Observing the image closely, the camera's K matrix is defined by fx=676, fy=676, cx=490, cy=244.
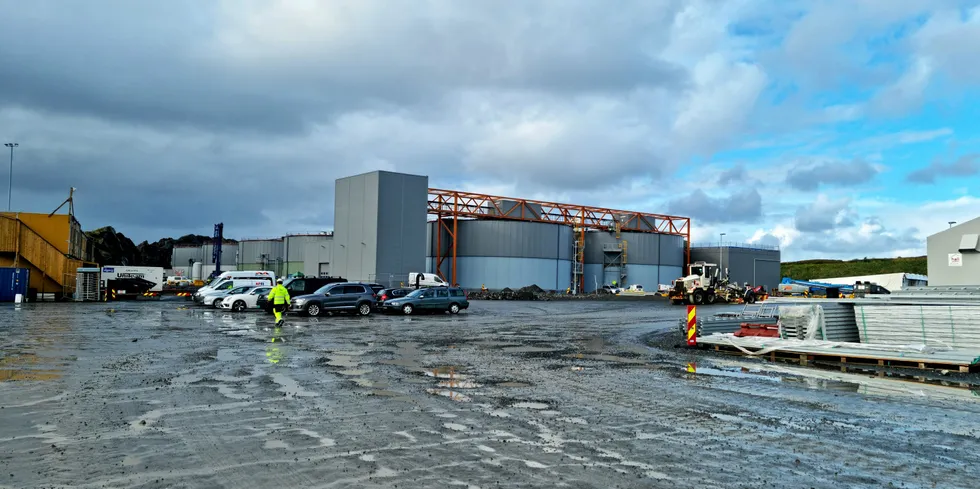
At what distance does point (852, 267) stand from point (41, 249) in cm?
11001

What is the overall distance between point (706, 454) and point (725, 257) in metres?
81.9

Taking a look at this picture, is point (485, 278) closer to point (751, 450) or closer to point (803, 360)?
point (803, 360)

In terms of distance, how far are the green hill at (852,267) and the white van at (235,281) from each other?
8770 cm

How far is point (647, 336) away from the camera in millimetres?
22766


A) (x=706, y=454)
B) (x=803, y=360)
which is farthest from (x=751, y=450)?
(x=803, y=360)

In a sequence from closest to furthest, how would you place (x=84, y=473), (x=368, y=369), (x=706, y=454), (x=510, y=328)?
(x=84, y=473) < (x=706, y=454) < (x=368, y=369) < (x=510, y=328)

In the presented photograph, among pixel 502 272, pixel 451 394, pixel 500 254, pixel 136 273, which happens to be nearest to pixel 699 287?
pixel 502 272

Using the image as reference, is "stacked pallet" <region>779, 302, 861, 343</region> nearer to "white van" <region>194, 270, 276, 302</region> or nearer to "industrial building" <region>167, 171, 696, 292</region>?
"white van" <region>194, 270, 276, 302</region>

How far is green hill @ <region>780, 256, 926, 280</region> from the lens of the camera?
4050 inches

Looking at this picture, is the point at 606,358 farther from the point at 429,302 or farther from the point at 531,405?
the point at 429,302

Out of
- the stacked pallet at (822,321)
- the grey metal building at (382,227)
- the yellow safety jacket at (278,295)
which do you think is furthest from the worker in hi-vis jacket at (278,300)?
the grey metal building at (382,227)

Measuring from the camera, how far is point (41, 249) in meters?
45.8

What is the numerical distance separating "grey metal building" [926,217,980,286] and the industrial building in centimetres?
3829

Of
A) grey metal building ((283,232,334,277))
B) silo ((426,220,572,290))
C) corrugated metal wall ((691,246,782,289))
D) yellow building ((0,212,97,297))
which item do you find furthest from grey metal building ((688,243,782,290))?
yellow building ((0,212,97,297))
